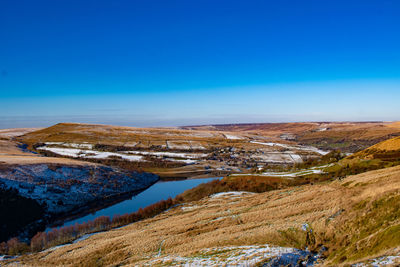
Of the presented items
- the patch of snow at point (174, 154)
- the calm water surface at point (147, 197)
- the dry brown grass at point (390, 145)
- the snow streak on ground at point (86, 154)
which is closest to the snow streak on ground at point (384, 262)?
the calm water surface at point (147, 197)

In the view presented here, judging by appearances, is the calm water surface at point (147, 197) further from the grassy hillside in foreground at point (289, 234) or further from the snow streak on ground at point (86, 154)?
the snow streak on ground at point (86, 154)

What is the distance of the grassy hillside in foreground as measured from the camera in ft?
50.6

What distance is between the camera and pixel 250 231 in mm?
22156

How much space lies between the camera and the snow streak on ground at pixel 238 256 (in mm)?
15944

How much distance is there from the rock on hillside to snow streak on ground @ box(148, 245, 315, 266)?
162ft

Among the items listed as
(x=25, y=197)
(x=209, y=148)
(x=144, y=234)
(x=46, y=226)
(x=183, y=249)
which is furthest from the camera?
(x=209, y=148)

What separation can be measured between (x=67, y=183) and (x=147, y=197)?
22917mm

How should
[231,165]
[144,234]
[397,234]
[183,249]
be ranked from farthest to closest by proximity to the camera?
1. [231,165]
2. [144,234]
3. [183,249]
4. [397,234]

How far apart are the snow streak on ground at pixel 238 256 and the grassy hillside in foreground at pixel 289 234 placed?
57 cm

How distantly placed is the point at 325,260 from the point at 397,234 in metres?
4.36

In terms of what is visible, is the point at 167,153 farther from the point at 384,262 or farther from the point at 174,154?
the point at 384,262

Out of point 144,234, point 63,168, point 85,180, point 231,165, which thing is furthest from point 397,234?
point 231,165

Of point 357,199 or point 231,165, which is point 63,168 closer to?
point 231,165

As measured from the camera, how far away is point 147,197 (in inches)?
2714
